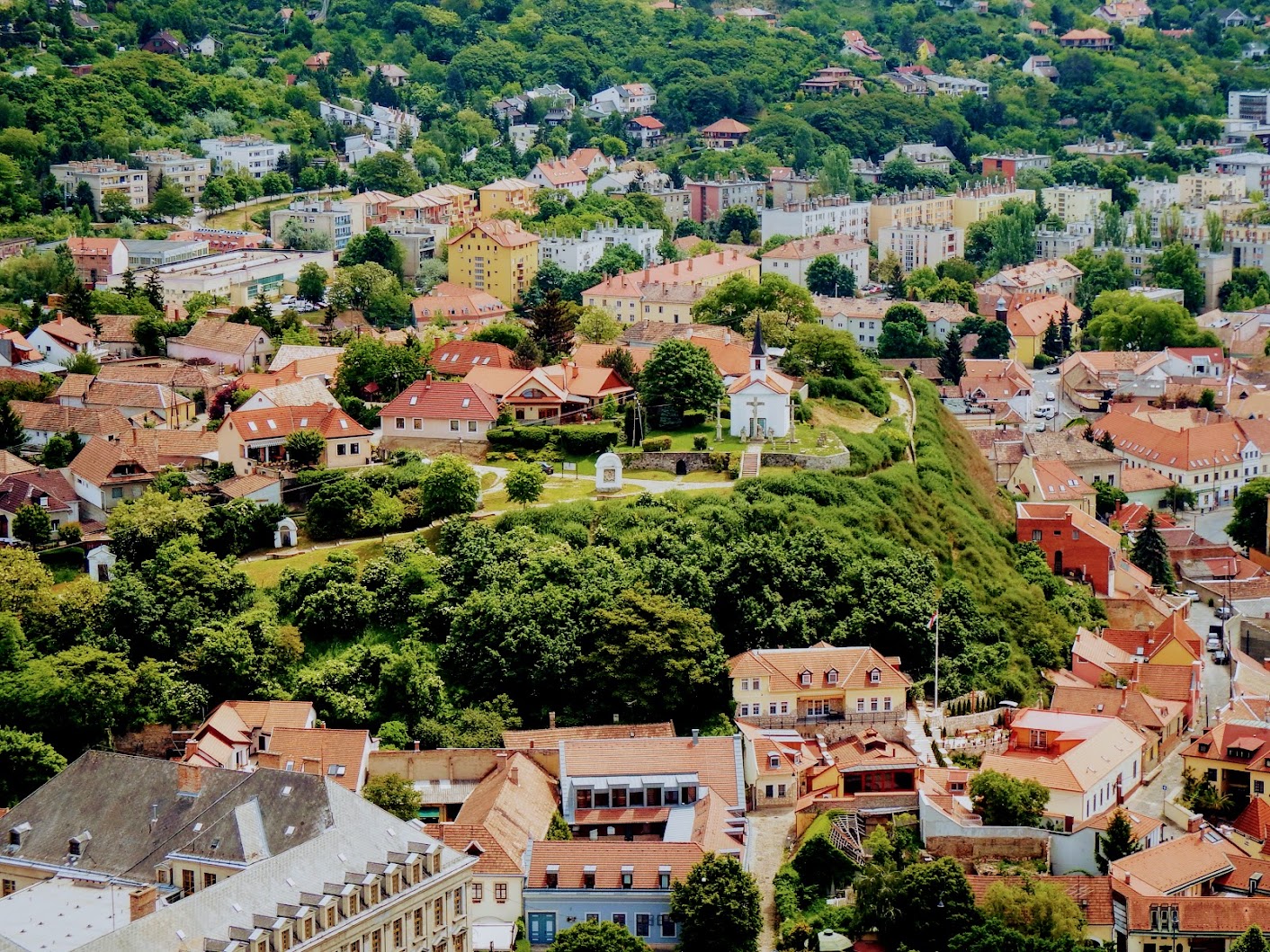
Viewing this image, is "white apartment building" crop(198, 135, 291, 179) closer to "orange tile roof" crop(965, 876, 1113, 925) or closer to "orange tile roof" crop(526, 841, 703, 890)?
"orange tile roof" crop(526, 841, 703, 890)

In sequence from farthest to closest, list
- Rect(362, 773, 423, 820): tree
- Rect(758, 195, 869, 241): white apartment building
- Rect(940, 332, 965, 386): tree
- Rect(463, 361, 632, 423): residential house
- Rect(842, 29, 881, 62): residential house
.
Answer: Rect(842, 29, 881, 62): residential house < Rect(758, 195, 869, 241): white apartment building < Rect(940, 332, 965, 386): tree < Rect(463, 361, 632, 423): residential house < Rect(362, 773, 423, 820): tree

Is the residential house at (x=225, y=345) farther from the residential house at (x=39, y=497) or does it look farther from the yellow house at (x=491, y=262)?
the yellow house at (x=491, y=262)

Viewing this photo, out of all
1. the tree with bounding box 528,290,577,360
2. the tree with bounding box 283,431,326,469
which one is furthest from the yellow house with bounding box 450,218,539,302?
the tree with bounding box 283,431,326,469

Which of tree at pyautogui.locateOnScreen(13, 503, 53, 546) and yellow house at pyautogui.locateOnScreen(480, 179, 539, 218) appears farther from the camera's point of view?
yellow house at pyautogui.locateOnScreen(480, 179, 539, 218)

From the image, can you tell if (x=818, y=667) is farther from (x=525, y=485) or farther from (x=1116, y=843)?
(x=525, y=485)

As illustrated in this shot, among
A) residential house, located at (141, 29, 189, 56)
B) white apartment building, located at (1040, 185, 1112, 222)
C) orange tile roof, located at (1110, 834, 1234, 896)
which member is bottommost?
white apartment building, located at (1040, 185, 1112, 222)

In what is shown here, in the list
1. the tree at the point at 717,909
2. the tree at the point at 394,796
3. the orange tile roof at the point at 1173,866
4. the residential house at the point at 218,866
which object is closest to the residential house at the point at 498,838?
the tree at the point at 394,796
